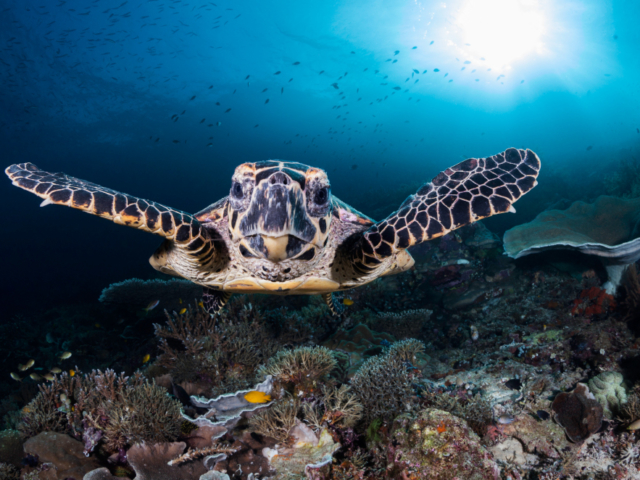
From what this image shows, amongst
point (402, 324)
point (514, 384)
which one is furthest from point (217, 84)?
point (514, 384)

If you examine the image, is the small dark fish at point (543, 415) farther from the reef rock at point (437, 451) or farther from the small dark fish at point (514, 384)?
the reef rock at point (437, 451)

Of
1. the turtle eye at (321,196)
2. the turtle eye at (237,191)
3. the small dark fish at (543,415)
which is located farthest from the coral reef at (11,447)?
the small dark fish at (543,415)

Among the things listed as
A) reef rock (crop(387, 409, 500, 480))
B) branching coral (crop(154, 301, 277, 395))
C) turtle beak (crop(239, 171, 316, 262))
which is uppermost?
turtle beak (crop(239, 171, 316, 262))

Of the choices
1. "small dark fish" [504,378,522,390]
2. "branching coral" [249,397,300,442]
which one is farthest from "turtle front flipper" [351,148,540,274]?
"small dark fish" [504,378,522,390]

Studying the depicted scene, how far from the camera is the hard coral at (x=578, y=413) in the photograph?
2182mm

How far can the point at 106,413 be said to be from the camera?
2.60m

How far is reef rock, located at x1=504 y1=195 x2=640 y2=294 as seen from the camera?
488 centimetres

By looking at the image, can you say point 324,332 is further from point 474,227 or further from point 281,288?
point 474,227

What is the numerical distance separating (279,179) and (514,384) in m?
2.94

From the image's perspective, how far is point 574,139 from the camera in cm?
7256

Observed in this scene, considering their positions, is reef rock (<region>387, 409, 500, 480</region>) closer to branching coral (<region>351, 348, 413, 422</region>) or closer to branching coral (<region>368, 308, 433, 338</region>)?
branching coral (<region>351, 348, 413, 422</region>)

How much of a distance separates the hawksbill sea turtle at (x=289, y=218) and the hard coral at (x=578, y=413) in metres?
1.66

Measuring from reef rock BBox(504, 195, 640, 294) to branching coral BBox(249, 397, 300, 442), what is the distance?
16.7 ft

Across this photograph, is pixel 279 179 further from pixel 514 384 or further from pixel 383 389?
pixel 514 384
